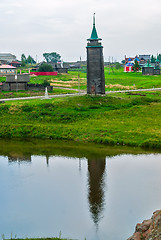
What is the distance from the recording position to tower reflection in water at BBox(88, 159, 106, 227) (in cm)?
1927

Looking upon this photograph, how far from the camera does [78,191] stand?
22172 mm

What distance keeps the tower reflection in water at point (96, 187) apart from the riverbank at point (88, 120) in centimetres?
707

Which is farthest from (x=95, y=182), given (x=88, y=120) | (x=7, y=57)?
(x=7, y=57)

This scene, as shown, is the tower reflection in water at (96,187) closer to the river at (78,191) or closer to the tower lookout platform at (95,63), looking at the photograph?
the river at (78,191)

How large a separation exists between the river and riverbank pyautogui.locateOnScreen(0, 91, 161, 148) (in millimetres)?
3386

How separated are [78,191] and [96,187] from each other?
1478 millimetres

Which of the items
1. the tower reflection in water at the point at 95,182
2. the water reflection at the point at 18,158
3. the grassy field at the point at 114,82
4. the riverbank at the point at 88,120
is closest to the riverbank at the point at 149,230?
the tower reflection in water at the point at 95,182

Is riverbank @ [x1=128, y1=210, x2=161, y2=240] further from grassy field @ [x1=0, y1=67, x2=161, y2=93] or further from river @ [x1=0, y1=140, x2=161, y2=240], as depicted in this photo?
grassy field @ [x1=0, y1=67, x2=161, y2=93]

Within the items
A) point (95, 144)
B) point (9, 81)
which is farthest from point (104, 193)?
point (9, 81)

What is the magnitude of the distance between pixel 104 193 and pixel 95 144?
44.3 feet

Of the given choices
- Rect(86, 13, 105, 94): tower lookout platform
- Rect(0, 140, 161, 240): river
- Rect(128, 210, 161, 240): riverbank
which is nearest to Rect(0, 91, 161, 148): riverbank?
Rect(86, 13, 105, 94): tower lookout platform

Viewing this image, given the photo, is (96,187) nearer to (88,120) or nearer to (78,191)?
(78,191)

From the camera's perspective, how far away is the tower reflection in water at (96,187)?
63.2 ft

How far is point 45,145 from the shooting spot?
116 feet
